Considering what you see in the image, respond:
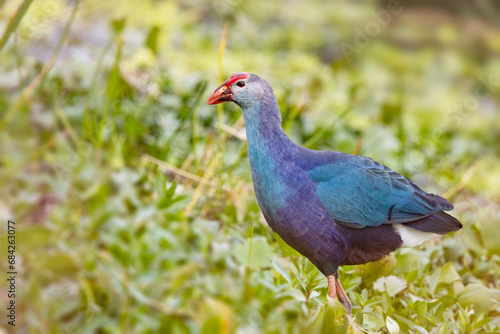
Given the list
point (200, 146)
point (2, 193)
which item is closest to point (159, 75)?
point (200, 146)

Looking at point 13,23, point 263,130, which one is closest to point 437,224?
point 263,130

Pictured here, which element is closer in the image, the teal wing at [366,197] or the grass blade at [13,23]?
the teal wing at [366,197]

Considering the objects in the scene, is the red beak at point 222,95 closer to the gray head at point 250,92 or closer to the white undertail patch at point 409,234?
the gray head at point 250,92

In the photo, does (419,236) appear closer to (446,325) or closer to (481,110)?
(446,325)

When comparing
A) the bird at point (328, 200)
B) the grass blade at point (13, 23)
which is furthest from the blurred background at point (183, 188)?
the bird at point (328, 200)

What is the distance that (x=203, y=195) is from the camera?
218cm

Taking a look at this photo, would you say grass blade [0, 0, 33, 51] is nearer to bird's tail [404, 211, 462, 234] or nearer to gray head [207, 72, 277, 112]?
gray head [207, 72, 277, 112]

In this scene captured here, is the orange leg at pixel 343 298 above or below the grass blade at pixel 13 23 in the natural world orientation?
below

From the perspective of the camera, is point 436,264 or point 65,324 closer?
point 65,324

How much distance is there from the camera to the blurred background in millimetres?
1446

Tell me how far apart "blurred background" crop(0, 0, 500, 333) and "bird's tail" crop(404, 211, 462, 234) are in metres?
0.23

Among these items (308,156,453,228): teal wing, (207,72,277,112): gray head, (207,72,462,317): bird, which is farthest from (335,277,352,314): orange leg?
(207,72,277,112): gray head

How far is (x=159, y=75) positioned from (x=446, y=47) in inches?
126

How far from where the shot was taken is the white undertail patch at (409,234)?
144cm
